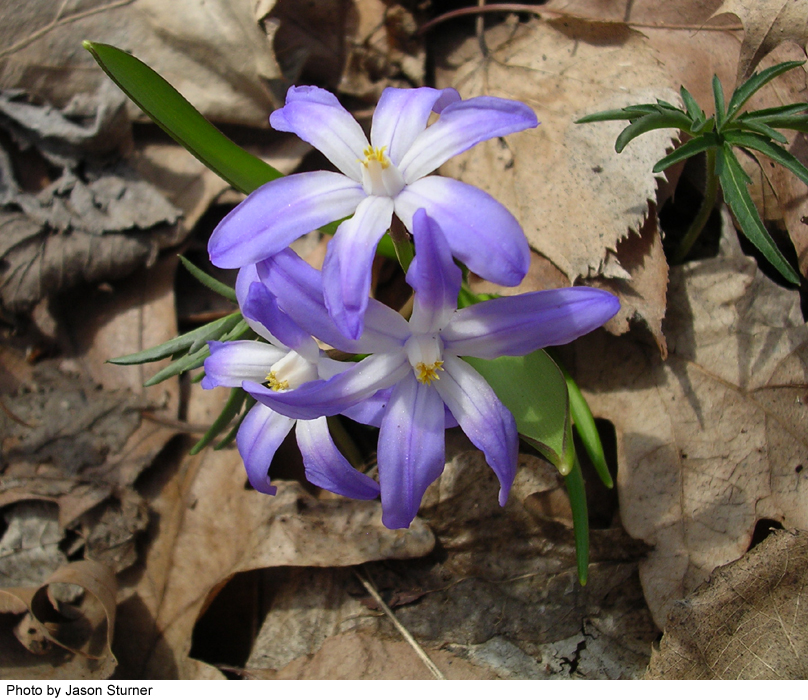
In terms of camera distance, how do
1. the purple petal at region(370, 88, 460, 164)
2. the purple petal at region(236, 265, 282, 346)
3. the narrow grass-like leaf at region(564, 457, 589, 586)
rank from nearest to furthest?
the purple petal at region(370, 88, 460, 164), the purple petal at region(236, 265, 282, 346), the narrow grass-like leaf at region(564, 457, 589, 586)

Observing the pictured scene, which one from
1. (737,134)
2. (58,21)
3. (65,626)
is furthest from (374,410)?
(58,21)

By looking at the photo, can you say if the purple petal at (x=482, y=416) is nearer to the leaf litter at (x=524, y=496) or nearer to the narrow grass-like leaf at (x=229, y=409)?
the leaf litter at (x=524, y=496)

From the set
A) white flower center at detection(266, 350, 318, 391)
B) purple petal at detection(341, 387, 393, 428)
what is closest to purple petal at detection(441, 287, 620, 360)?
purple petal at detection(341, 387, 393, 428)

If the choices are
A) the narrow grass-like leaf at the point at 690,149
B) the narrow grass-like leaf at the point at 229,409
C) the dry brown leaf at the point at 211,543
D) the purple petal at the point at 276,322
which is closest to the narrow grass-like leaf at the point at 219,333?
the narrow grass-like leaf at the point at 229,409

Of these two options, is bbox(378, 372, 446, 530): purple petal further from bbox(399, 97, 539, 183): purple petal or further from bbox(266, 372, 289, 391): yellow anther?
bbox(399, 97, 539, 183): purple petal

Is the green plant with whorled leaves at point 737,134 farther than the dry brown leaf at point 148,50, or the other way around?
the dry brown leaf at point 148,50

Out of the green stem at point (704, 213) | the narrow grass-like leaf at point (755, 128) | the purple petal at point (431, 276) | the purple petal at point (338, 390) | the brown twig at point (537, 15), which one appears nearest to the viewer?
the purple petal at point (431, 276)

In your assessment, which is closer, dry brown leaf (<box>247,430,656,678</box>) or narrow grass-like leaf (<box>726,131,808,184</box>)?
narrow grass-like leaf (<box>726,131,808,184</box>)

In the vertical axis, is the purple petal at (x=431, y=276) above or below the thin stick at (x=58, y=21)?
below
